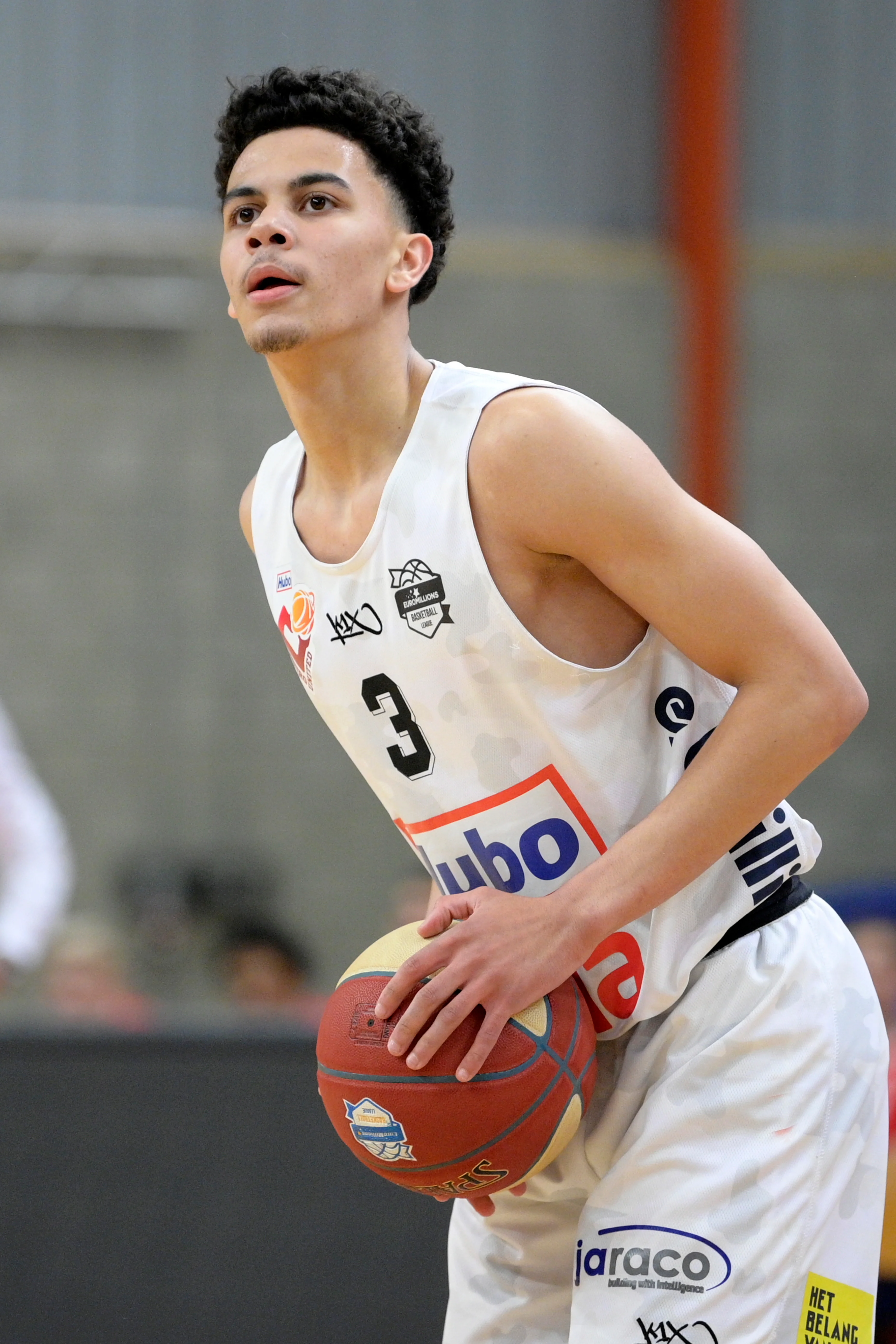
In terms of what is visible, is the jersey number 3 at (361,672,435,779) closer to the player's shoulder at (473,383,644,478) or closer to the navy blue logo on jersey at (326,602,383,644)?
the navy blue logo on jersey at (326,602,383,644)

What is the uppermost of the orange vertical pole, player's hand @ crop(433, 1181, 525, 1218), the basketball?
the orange vertical pole

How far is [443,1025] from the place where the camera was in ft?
6.78

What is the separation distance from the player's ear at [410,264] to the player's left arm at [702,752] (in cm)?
49

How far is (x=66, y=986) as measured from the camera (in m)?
7.87

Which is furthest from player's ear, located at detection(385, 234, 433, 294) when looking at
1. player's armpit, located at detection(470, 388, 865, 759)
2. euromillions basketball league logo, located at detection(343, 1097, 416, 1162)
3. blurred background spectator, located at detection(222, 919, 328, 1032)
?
blurred background spectator, located at detection(222, 919, 328, 1032)

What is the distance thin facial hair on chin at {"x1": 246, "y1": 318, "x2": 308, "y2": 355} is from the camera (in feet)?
7.50

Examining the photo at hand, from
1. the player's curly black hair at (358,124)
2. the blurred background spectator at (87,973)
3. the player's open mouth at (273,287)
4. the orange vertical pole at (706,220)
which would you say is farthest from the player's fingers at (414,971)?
the orange vertical pole at (706,220)

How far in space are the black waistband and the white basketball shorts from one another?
0.01m

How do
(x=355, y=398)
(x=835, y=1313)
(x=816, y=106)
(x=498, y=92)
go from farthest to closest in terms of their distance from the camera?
1. (x=498, y=92)
2. (x=816, y=106)
3. (x=355, y=398)
4. (x=835, y=1313)

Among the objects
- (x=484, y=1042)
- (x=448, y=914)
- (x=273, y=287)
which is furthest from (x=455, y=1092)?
(x=273, y=287)

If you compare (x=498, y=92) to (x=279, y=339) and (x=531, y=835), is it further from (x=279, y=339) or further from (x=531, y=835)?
(x=531, y=835)

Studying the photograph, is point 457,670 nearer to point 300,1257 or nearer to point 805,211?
point 300,1257

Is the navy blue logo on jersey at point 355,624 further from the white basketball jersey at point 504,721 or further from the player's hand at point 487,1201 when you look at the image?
the player's hand at point 487,1201

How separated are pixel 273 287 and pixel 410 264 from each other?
262 millimetres
